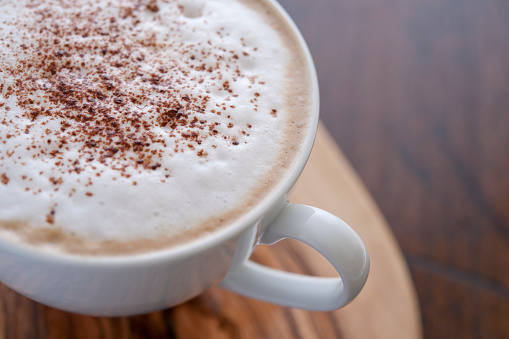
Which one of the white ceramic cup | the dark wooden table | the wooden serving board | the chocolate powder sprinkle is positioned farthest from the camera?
the dark wooden table

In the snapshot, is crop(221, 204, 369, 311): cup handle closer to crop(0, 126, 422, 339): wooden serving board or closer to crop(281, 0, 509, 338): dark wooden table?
crop(0, 126, 422, 339): wooden serving board

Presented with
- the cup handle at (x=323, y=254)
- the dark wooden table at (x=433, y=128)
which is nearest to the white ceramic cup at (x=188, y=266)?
the cup handle at (x=323, y=254)

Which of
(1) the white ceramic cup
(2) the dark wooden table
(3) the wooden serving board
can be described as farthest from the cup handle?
(2) the dark wooden table

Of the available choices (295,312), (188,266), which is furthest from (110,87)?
(295,312)

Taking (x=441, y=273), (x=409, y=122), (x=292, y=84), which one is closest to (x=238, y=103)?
(x=292, y=84)

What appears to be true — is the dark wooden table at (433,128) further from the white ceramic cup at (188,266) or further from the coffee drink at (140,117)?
the coffee drink at (140,117)

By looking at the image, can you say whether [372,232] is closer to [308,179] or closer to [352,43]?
[308,179]

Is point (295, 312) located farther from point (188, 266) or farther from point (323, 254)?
point (188, 266)
